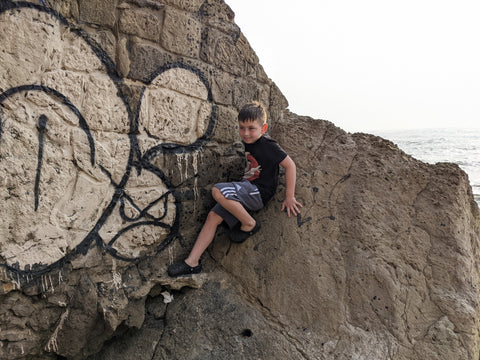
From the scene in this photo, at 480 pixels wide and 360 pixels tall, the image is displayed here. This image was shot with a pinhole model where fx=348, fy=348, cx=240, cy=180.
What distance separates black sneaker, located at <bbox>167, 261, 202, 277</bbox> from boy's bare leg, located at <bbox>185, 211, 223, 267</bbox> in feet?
0.10

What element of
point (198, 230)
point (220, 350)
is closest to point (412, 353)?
point (220, 350)

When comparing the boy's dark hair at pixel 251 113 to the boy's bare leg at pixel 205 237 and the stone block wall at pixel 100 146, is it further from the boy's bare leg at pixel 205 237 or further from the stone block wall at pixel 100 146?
the boy's bare leg at pixel 205 237

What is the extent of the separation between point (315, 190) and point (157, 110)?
3.88ft

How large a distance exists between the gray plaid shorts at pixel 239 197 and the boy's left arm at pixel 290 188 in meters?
0.18

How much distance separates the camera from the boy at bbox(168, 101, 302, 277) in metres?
2.29

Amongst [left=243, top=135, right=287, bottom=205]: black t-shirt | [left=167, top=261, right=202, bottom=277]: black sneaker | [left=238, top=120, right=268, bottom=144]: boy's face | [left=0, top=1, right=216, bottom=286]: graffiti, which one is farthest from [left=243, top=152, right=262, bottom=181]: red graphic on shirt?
[left=167, top=261, right=202, bottom=277]: black sneaker

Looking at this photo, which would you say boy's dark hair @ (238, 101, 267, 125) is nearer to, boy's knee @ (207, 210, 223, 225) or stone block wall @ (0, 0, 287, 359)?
stone block wall @ (0, 0, 287, 359)

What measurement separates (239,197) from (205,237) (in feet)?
1.23

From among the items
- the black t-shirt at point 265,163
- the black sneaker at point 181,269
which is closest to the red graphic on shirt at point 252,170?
the black t-shirt at point 265,163

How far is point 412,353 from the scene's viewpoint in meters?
1.98

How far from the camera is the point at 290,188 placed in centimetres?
232

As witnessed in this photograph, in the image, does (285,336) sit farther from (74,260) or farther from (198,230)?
(74,260)

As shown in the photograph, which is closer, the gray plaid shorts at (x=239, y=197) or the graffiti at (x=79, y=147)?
the graffiti at (x=79, y=147)

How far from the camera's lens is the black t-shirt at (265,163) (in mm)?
2318
